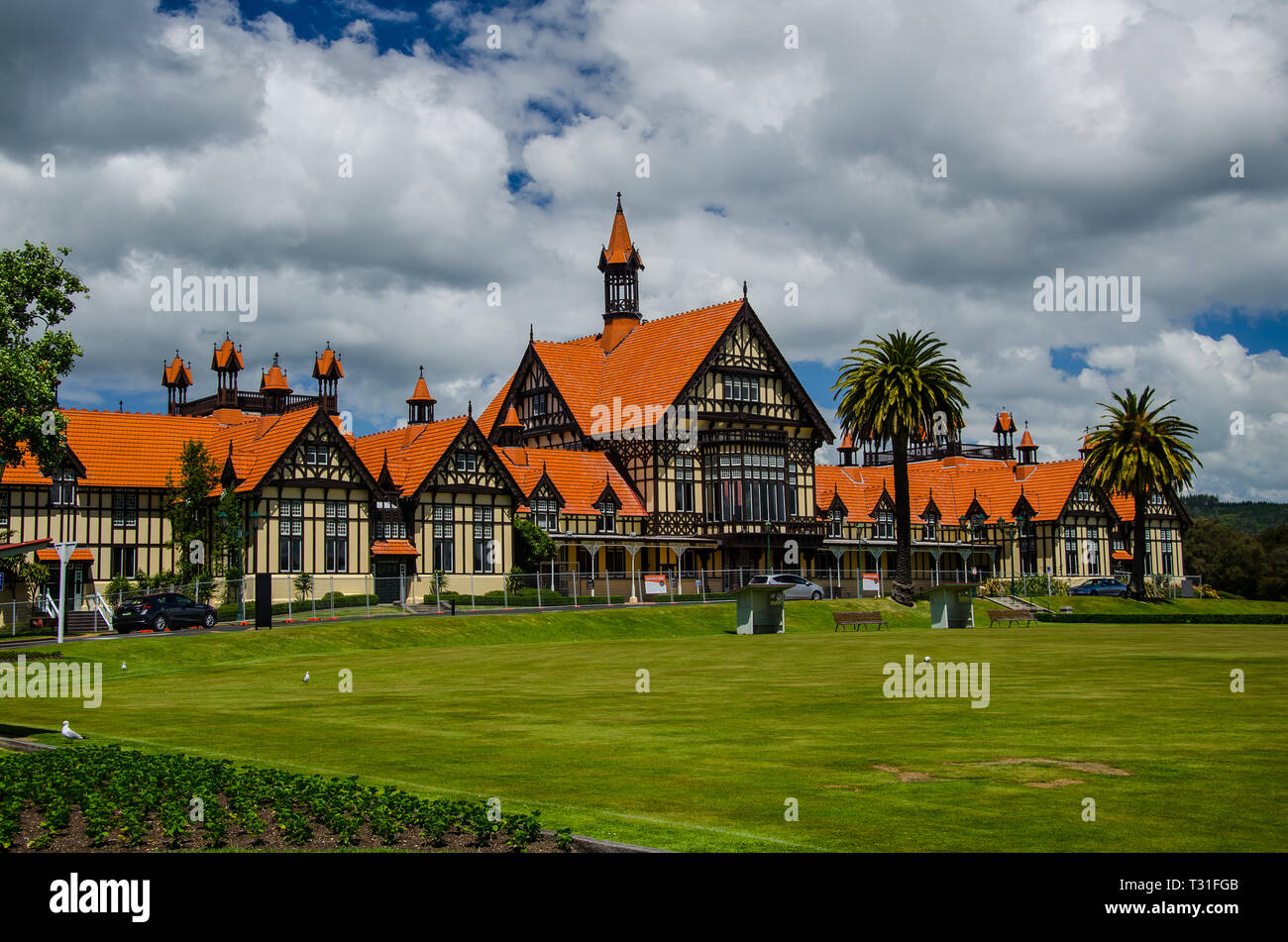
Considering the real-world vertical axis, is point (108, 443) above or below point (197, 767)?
above

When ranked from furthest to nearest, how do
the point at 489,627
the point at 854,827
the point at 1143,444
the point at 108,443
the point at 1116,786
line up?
the point at 1143,444 → the point at 108,443 → the point at 489,627 → the point at 1116,786 → the point at 854,827

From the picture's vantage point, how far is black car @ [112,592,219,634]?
47.3m

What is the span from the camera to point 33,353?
137ft

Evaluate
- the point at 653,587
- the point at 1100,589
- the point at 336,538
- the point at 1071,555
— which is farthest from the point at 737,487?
the point at 1071,555

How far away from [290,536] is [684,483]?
26684 millimetres

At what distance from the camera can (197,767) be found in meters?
14.8

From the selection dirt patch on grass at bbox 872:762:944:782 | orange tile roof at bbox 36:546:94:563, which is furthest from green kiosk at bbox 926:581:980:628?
dirt patch on grass at bbox 872:762:944:782

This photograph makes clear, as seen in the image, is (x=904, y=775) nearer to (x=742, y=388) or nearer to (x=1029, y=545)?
(x=742, y=388)

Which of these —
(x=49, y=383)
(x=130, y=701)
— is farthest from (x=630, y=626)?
(x=130, y=701)

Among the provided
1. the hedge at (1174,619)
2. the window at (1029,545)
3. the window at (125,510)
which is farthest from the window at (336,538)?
the window at (1029,545)
